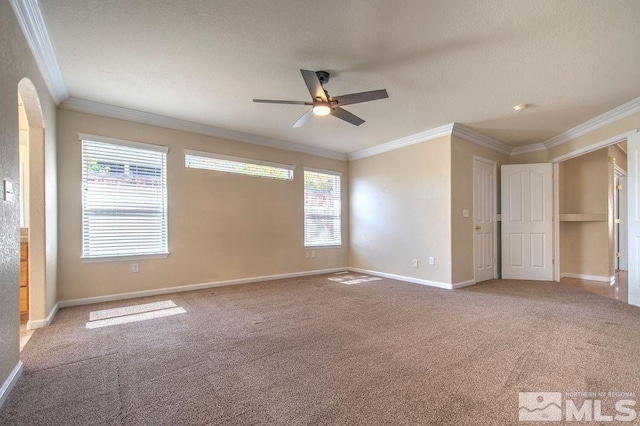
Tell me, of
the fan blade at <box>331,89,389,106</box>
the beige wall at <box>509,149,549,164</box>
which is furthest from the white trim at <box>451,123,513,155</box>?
the fan blade at <box>331,89,389,106</box>

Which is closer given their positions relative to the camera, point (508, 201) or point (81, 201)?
point (81, 201)

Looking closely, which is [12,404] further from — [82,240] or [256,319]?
[82,240]

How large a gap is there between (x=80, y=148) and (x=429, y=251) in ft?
17.1

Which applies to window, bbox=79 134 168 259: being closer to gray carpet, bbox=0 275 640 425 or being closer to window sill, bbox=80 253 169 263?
window sill, bbox=80 253 169 263

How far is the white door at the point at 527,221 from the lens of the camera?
17.2ft

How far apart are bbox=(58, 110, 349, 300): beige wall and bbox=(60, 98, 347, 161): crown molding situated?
0.08 meters

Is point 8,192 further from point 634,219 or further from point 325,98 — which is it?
point 634,219

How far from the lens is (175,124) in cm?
439

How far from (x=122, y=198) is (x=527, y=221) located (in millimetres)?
6629

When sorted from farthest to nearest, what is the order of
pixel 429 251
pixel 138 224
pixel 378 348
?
1. pixel 429 251
2. pixel 138 224
3. pixel 378 348

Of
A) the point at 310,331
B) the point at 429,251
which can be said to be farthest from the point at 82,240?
the point at 429,251

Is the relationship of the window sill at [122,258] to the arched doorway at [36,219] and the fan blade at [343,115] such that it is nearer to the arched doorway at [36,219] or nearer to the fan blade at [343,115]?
the arched doorway at [36,219]

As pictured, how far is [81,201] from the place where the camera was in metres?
3.76

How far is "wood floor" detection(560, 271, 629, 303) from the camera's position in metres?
4.21
